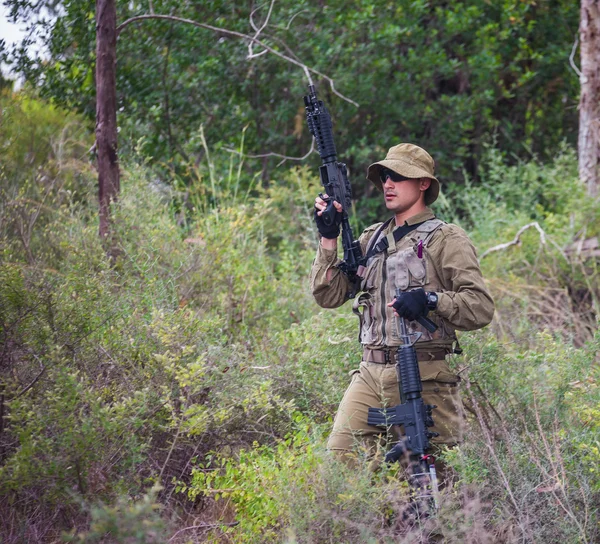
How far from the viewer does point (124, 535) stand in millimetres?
2914

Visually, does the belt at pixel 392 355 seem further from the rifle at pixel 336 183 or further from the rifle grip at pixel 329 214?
the rifle grip at pixel 329 214

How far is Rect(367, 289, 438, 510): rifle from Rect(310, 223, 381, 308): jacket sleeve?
1.54 ft

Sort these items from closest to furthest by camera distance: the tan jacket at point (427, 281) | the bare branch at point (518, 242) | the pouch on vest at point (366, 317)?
the tan jacket at point (427, 281)
the pouch on vest at point (366, 317)
the bare branch at point (518, 242)

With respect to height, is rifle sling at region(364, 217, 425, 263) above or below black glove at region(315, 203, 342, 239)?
below

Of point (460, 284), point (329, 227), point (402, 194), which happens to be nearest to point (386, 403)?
point (460, 284)

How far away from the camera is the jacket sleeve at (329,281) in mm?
4363

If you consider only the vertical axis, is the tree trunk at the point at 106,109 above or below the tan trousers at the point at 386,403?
above

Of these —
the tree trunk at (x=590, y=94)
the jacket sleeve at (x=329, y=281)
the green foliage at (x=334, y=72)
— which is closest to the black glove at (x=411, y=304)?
the jacket sleeve at (x=329, y=281)

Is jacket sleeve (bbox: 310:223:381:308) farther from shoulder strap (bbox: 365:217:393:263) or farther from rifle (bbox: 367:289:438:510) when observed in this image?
rifle (bbox: 367:289:438:510)

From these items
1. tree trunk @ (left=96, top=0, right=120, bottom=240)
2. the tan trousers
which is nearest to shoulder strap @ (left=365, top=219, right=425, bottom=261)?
the tan trousers

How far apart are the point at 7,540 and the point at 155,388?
118 cm

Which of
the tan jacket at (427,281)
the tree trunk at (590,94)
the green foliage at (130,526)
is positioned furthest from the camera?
the tree trunk at (590,94)

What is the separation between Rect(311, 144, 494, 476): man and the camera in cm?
402

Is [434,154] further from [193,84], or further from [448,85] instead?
[193,84]
